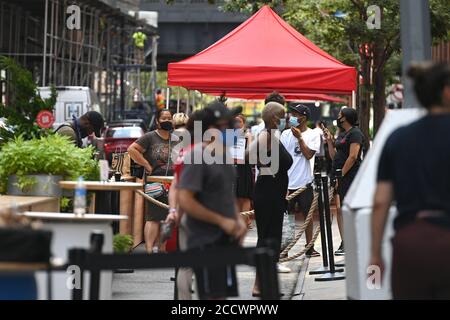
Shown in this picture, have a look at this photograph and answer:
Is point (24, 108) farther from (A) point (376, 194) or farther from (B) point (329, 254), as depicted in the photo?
(A) point (376, 194)

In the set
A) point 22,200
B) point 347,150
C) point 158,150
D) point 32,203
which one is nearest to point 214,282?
point 32,203

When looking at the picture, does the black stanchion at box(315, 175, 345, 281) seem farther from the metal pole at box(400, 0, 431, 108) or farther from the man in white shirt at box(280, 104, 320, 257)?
the metal pole at box(400, 0, 431, 108)

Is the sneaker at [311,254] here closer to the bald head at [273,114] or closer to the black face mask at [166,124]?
the black face mask at [166,124]

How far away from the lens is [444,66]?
6465 millimetres

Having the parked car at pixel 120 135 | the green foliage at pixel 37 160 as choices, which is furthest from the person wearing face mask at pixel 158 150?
the parked car at pixel 120 135

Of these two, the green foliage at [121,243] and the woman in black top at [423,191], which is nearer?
the woman in black top at [423,191]

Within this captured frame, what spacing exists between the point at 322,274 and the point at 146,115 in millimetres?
46068

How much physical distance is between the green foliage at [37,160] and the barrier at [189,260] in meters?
4.50

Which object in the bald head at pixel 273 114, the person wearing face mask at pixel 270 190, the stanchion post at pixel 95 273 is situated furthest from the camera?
the bald head at pixel 273 114

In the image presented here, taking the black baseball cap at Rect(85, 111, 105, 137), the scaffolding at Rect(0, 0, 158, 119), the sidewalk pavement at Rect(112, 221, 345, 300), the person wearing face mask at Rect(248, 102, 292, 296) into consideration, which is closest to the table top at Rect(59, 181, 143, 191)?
the sidewalk pavement at Rect(112, 221, 345, 300)

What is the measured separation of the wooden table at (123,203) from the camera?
10.3m

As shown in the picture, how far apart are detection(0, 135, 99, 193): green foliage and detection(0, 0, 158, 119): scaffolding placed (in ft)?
112

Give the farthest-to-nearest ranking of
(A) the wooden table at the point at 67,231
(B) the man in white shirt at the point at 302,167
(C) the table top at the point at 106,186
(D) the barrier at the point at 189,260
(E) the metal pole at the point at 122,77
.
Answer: (E) the metal pole at the point at 122,77 → (B) the man in white shirt at the point at 302,167 → (C) the table top at the point at 106,186 → (A) the wooden table at the point at 67,231 → (D) the barrier at the point at 189,260

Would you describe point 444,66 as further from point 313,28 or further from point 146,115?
point 146,115
